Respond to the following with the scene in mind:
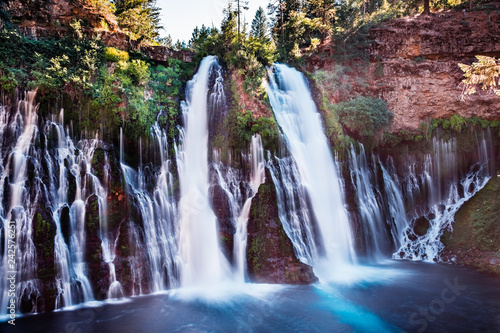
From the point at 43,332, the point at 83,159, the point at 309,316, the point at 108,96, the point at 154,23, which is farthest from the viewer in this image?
the point at 154,23

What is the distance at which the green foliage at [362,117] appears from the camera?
58.6 feet

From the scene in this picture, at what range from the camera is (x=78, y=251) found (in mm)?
10352

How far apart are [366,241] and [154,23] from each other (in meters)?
29.4

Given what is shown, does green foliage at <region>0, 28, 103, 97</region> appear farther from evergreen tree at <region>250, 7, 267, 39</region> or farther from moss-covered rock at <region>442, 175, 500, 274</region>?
evergreen tree at <region>250, 7, 267, 39</region>

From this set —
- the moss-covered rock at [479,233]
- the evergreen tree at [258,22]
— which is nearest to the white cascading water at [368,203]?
the moss-covered rock at [479,233]

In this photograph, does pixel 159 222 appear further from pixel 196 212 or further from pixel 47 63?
pixel 47 63

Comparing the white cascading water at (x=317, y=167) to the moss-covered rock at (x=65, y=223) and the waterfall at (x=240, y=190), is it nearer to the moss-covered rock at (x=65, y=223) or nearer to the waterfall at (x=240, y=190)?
the waterfall at (x=240, y=190)

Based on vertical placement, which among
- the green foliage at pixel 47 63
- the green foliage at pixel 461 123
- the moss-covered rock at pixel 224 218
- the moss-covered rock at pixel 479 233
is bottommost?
the moss-covered rock at pixel 479 233

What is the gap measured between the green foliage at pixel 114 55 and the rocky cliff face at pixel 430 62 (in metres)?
14.6

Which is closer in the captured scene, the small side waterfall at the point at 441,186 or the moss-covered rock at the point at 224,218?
the moss-covered rock at the point at 224,218

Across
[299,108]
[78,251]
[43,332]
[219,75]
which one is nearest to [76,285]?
[78,251]

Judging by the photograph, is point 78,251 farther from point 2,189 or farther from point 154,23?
point 154,23

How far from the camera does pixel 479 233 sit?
48.5 ft

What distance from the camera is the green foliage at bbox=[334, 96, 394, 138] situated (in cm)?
1786
